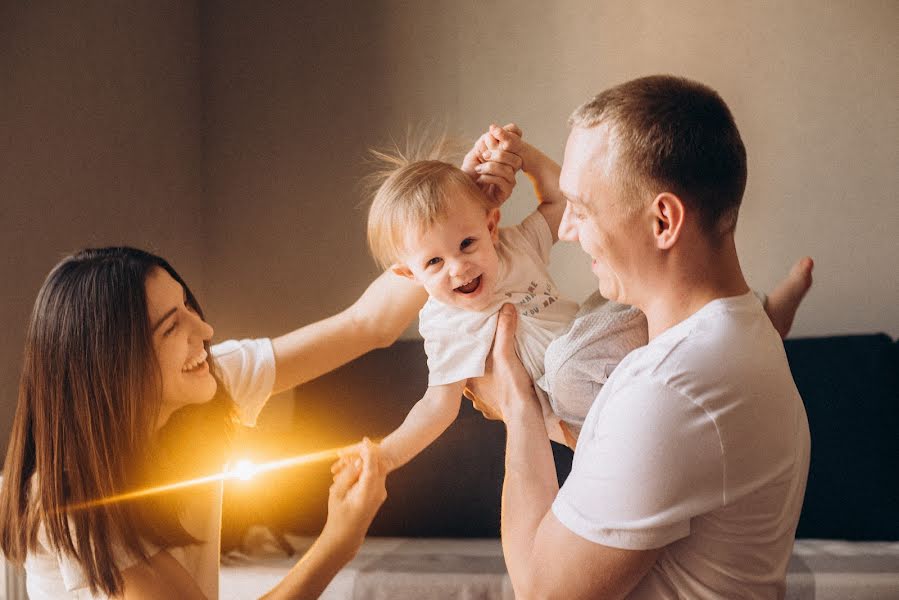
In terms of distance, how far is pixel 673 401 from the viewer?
3.10 feet

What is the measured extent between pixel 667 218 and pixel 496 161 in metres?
0.61

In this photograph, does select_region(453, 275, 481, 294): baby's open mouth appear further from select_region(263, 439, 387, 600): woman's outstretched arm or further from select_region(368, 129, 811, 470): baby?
select_region(263, 439, 387, 600): woman's outstretched arm

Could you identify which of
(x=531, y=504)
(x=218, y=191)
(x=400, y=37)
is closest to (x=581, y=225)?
(x=531, y=504)

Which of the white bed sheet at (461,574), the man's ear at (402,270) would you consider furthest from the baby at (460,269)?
the white bed sheet at (461,574)

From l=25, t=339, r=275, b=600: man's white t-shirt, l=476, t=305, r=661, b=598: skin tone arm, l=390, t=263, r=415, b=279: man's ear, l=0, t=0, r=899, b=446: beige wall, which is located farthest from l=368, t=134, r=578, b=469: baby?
l=0, t=0, r=899, b=446: beige wall

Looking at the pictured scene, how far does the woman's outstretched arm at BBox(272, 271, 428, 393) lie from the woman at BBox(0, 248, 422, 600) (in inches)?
14.5

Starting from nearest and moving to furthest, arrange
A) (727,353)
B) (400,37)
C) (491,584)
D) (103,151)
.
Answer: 1. (727,353)
2. (491,584)
3. (103,151)
4. (400,37)

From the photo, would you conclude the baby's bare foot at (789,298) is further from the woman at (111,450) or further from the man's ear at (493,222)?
the woman at (111,450)

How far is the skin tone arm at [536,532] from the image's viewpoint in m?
0.98

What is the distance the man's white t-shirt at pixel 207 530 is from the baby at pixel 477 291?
0.35 meters

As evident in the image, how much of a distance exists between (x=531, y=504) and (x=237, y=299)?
246 centimetres

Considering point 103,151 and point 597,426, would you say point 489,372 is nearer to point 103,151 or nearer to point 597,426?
point 597,426

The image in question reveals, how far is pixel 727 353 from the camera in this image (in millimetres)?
973

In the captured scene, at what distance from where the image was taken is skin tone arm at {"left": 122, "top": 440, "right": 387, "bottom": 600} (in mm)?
1342
